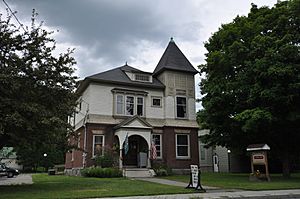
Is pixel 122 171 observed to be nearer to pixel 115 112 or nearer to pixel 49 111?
pixel 115 112

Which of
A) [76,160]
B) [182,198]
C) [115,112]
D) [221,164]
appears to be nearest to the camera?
[182,198]

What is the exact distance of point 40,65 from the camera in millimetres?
16547

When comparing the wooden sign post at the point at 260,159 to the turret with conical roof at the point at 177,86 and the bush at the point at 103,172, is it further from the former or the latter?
the turret with conical roof at the point at 177,86

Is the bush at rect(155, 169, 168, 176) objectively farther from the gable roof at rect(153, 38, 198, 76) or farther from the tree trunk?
the gable roof at rect(153, 38, 198, 76)

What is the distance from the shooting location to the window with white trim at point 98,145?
2519 cm

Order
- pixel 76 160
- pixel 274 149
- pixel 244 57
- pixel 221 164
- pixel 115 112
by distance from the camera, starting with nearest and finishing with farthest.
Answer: pixel 244 57 < pixel 274 149 < pixel 115 112 < pixel 76 160 < pixel 221 164

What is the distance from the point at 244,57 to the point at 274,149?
7.03 m

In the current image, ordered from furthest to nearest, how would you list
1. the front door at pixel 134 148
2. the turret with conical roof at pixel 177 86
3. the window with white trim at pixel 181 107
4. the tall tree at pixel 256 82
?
the window with white trim at pixel 181 107, the turret with conical roof at pixel 177 86, the front door at pixel 134 148, the tall tree at pixel 256 82

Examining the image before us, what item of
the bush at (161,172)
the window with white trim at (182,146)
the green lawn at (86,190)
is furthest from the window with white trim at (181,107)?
the green lawn at (86,190)

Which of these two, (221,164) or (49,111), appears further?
(221,164)

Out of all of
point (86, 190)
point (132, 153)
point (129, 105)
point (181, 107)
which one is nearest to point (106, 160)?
point (132, 153)

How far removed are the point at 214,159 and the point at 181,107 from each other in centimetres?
944

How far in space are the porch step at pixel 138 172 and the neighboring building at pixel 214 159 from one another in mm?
10283

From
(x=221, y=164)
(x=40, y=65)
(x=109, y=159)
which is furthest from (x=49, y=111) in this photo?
(x=221, y=164)
